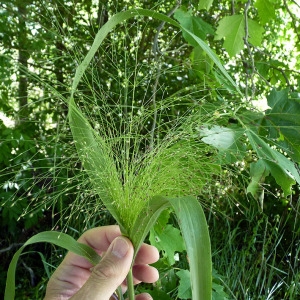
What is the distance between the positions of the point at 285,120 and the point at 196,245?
48 centimetres

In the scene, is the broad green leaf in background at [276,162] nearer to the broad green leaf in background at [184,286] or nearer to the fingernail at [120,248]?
the fingernail at [120,248]

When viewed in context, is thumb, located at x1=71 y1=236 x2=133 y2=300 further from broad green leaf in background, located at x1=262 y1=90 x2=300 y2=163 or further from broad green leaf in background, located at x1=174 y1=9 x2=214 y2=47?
broad green leaf in background, located at x1=174 y1=9 x2=214 y2=47

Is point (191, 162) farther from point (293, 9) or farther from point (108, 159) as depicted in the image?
point (293, 9)

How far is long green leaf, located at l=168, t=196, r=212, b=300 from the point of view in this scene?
59 cm

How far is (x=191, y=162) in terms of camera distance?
0.81 meters

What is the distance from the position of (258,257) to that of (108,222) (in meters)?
0.77

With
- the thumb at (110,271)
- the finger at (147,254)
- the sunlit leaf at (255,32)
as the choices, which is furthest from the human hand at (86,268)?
the sunlit leaf at (255,32)

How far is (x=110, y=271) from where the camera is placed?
2.61ft

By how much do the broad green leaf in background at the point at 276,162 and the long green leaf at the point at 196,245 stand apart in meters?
0.19

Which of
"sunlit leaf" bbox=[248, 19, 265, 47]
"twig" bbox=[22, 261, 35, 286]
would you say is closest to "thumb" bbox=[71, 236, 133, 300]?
"sunlit leaf" bbox=[248, 19, 265, 47]

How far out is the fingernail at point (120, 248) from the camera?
2.53 feet

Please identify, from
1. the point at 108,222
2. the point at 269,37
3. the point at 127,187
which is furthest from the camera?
the point at 269,37

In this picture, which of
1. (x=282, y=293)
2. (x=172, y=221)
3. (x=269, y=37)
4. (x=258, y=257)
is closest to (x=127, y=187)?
(x=172, y=221)

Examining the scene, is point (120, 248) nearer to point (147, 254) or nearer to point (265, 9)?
point (147, 254)
